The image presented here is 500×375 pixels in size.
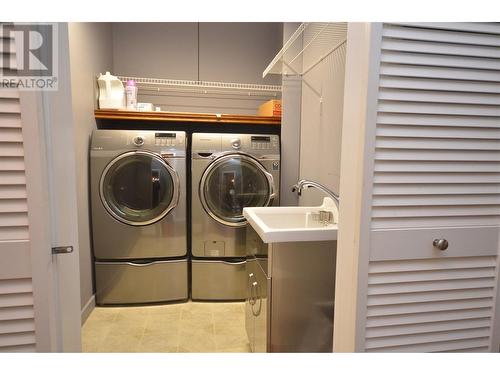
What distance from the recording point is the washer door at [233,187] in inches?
97.6

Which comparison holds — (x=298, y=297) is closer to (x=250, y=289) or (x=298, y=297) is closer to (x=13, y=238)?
(x=250, y=289)

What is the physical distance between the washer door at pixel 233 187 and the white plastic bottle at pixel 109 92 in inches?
37.8

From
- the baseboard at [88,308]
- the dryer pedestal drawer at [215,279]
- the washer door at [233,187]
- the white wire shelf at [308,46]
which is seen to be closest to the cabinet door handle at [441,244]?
the white wire shelf at [308,46]

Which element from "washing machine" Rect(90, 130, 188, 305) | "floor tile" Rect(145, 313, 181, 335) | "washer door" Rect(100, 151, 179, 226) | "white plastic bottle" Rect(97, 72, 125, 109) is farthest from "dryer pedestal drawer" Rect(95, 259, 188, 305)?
"white plastic bottle" Rect(97, 72, 125, 109)

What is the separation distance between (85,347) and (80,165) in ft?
4.11

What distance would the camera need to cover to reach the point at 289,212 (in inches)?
75.5

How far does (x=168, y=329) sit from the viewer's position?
216 centimetres

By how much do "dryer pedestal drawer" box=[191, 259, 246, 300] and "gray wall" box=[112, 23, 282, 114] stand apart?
157cm

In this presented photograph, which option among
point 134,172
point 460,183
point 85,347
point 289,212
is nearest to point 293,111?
point 289,212

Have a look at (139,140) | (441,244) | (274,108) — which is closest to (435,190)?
(441,244)

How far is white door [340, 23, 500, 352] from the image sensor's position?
78 centimetres

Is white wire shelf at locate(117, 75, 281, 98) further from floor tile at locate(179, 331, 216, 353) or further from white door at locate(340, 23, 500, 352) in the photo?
white door at locate(340, 23, 500, 352)

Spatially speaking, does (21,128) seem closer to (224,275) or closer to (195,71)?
(224,275)

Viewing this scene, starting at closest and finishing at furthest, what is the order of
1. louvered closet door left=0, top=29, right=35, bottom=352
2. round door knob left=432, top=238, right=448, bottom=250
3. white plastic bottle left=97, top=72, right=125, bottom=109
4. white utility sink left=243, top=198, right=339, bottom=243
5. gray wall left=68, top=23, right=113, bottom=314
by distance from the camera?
louvered closet door left=0, top=29, right=35, bottom=352 < round door knob left=432, top=238, right=448, bottom=250 < white utility sink left=243, top=198, right=339, bottom=243 < gray wall left=68, top=23, right=113, bottom=314 < white plastic bottle left=97, top=72, right=125, bottom=109
